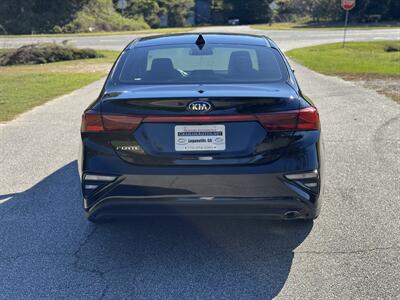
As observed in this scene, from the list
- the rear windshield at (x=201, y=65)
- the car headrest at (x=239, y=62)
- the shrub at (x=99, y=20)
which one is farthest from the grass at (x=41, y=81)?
the shrub at (x=99, y=20)

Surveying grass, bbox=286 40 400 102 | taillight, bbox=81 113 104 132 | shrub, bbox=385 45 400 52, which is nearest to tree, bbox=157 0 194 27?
grass, bbox=286 40 400 102

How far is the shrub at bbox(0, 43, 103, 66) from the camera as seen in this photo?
22.5 metres

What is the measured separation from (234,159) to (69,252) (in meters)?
1.52

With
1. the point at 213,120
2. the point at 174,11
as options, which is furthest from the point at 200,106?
the point at 174,11

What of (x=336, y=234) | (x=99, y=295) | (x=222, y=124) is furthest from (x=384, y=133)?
(x=99, y=295)

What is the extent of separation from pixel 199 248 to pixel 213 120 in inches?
44.4

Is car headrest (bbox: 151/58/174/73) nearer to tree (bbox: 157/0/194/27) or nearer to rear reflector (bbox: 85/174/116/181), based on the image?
rear reflector (bbox: 85/174/116/181)

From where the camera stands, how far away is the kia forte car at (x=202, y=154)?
3.53 m

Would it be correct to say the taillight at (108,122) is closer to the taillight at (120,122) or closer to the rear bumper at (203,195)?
the taillight at (120,122)

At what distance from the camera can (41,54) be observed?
22.9 metres

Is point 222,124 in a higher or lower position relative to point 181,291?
higher

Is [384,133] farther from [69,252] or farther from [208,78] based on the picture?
[69,252]

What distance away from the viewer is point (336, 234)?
4289mm

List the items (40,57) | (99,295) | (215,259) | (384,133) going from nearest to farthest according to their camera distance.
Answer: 1. (99,295)
2. (215,259)
3. (384,133)
4. (40,57)
